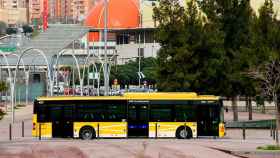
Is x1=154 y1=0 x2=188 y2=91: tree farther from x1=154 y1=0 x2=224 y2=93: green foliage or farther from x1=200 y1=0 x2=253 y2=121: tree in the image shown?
x1=200 y1=0 x2=253 y2=121: tree

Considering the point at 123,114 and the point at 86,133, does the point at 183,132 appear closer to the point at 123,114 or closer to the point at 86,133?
the point at 123,114

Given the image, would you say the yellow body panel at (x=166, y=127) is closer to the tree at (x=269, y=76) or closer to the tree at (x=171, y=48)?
the tree at (x=269, y=76)

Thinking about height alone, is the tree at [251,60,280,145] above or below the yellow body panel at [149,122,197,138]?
above

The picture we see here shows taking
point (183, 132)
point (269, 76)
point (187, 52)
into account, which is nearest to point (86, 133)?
point (183, 132)

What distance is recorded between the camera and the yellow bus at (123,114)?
4316 centimetres

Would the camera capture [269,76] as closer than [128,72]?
Yes

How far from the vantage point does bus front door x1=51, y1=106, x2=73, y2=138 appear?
4316cm

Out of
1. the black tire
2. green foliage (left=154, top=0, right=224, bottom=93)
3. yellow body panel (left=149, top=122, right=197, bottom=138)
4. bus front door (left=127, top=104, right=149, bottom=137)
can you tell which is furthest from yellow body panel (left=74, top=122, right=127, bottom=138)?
green foliage (left=154, top=0, right=224, bottom=93)

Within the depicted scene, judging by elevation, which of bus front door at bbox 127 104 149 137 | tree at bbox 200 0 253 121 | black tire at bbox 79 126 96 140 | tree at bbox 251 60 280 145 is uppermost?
tree at bbox 200 0 253 121

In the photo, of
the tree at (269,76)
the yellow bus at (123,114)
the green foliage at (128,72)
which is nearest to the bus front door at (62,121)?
the yellow bus at (123,114)

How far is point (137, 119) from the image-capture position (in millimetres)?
43406

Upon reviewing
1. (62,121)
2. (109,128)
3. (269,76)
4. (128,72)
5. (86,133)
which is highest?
(128,72)

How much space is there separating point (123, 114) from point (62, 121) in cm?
314

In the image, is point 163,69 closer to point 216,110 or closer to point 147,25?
point 216,110
